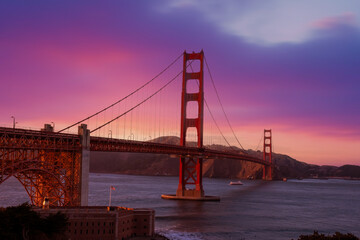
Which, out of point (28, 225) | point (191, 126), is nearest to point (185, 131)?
point (191, 126)

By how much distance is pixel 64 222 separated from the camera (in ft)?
128

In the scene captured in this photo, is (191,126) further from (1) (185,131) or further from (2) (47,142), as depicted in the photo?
(2) (47,142)

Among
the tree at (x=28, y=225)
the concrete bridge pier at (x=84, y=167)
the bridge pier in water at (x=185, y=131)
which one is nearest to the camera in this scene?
the tree at (x=28, y=225)

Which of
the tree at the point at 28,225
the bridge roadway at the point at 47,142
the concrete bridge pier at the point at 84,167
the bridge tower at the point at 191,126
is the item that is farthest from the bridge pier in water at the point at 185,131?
the tree at the point at 28,225

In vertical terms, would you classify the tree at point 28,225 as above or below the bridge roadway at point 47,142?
below

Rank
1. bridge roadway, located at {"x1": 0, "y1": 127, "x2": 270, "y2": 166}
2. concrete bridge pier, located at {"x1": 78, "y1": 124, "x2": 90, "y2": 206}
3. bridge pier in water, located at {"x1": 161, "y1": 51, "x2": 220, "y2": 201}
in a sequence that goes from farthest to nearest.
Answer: bridge pier in water, located at {"x1": 161, "y1": 51, "x2": 220, "y2": 201} < concrete bridge pier, located at {"x1": 78, "y1": 124, "x2": 90, "y2": 206} < bridge roadway, located at {"x1": 0, "y1": 127, "x2": 270, "y2": 166}

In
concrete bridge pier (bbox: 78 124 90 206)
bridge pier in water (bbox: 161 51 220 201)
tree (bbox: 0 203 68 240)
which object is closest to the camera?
tree (bbox: 0 203 68 240)

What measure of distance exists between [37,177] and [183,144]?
145 feet

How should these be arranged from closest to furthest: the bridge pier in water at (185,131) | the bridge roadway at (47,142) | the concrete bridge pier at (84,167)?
the bridge roadway at (47,142) → the concrete bridge pier at (84,167) → the bridge pier in water at (185,131)

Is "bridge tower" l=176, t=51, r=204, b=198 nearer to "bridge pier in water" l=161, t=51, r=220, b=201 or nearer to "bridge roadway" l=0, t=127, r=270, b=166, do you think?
"bridge pier in water" l=161, t=51, r=220, b=201

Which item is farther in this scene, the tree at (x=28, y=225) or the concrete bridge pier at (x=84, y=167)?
the concrete bridge pier at (x=84, y=167)

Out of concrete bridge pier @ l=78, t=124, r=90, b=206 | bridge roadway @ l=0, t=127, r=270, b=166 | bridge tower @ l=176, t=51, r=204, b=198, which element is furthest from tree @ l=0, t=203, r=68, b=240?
bridge tower @ l=176, t=51, r=204, b=198

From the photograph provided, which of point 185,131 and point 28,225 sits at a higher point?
point 185,131

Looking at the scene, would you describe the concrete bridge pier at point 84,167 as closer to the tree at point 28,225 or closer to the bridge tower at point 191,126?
the tree at point 28,225
